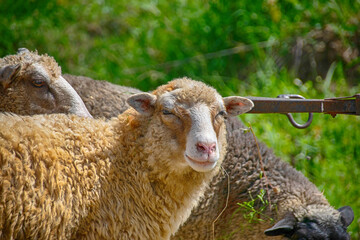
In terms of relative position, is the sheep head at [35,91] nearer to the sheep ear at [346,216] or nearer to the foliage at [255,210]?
the foliage at [255,210]

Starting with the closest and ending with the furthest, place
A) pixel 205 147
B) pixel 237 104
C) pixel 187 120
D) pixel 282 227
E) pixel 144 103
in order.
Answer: pixel 205 147, pixel 187 120, pixel 144 103, pixel 237 104, pixel 282 227

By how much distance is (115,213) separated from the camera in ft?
9.91

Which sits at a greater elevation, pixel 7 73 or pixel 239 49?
pixel 7 73

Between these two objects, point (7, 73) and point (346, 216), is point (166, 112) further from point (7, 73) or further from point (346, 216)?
point (346, 216)

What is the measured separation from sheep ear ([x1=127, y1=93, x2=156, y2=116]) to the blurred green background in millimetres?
2914

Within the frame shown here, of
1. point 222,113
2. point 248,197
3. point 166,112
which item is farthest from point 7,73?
point 248,197

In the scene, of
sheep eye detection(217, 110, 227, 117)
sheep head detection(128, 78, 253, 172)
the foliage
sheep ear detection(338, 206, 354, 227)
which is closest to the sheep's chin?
sheep head detection(128, 78, 253, 172)

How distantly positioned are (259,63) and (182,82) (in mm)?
3829

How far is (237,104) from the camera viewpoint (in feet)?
11.5

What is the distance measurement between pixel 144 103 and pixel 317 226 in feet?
5.88

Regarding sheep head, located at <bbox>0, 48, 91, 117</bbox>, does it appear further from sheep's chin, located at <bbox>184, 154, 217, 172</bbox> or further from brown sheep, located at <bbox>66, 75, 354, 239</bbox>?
sheep's chin, located at <bbox>184, 154, 217, 172</bbox>

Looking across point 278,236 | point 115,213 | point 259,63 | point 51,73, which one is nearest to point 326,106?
point 278,236

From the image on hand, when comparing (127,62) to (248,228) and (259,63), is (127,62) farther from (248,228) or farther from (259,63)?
(248,228)

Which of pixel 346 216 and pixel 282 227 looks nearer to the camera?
pixel 282 227
